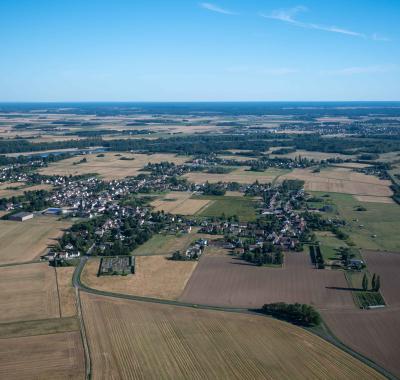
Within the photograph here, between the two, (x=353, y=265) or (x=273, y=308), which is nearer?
(x=273, y=308)

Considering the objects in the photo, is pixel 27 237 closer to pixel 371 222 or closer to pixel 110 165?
pixel 371 222

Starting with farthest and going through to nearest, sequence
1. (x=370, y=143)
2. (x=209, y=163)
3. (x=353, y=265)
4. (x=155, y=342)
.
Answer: (x=370, y=143)
(x=209, y=163)
(x=353, y=265)
(x=155, y=342)

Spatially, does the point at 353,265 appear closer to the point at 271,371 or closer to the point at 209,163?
the point at 271,371

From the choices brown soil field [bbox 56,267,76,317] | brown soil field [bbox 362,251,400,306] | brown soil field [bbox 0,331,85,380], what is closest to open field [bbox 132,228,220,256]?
brown soil field [bbox 56,267,76,317]

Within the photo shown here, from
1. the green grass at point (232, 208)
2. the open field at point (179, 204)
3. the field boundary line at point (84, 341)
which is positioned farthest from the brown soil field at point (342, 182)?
the field boundary line at point (84, 341)

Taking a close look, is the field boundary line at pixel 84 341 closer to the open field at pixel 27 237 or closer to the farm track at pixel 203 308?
the farm track at pixel 203 308

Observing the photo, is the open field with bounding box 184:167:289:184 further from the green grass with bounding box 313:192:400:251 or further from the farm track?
the farm track

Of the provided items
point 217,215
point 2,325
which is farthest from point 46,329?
point 217,215
